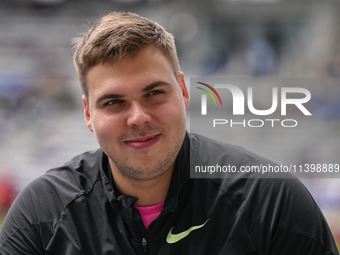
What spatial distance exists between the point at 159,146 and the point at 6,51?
6188mm

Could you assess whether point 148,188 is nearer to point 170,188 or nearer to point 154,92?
point 170,188

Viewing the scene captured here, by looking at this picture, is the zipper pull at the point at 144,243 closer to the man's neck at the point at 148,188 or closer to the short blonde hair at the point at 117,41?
the man's neck at the point at 148,188

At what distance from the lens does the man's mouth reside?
0.98 metres

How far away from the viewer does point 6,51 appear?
6305 mm

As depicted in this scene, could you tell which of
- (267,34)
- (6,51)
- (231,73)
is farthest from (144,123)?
(6,51)

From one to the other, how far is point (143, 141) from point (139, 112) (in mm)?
84

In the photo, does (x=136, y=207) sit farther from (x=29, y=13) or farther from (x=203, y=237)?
(x=29, y=13)

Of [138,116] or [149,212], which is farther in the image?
[149,212]

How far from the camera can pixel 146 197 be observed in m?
1.08

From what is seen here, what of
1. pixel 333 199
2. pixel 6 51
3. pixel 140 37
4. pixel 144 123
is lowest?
pixel 333 199

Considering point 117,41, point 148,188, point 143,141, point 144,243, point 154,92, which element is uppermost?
point 117,41

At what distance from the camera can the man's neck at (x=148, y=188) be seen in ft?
3.53

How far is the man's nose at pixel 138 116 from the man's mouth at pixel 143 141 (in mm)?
41

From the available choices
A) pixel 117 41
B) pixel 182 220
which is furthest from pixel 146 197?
pixel 117 41
